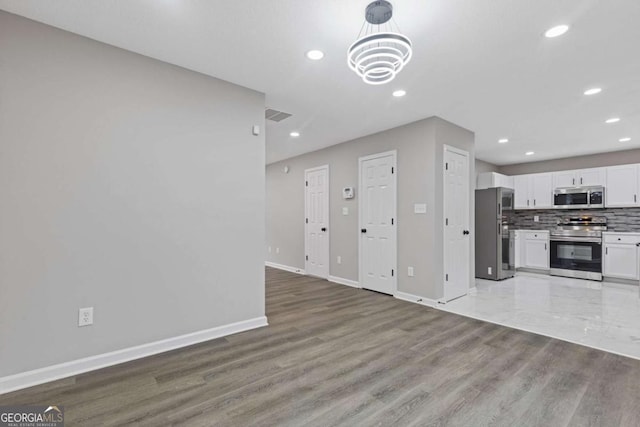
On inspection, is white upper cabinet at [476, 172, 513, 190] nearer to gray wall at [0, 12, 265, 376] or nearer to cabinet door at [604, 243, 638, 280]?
cabinet door at [604, 243, 638, 280]

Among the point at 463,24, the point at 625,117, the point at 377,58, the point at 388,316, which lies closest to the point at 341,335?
the point at 388,316

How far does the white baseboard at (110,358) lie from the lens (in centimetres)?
212

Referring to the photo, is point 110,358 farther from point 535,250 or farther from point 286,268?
point 535,250

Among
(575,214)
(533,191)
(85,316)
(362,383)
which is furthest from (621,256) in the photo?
(85,316)

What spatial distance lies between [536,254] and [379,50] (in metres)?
6.59

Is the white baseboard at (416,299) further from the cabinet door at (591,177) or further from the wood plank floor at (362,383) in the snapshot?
the cabinet door at (591,177)

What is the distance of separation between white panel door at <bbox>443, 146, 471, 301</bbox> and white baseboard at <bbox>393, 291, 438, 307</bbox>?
26cm

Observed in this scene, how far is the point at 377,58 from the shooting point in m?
1.96

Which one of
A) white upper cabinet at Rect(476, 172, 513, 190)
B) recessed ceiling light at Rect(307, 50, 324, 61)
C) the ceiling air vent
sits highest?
recessed ceiling light at Rect(307, 50, 324, 61)

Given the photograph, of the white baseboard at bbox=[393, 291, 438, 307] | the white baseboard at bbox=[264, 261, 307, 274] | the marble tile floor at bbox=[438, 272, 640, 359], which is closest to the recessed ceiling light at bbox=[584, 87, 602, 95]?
the marble tile floor at bbox=[438, 272, 640, 359]

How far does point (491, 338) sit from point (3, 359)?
13.1 ft

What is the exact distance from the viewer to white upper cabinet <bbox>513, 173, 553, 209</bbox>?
665 centimetres

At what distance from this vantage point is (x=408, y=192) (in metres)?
4.47

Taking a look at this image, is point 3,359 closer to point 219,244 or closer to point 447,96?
point 219,244
